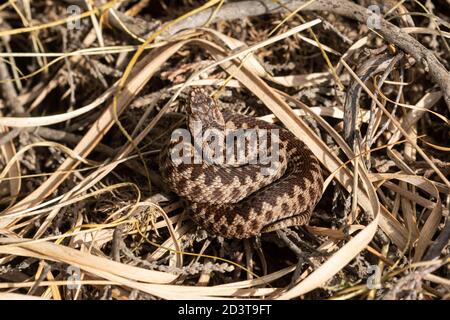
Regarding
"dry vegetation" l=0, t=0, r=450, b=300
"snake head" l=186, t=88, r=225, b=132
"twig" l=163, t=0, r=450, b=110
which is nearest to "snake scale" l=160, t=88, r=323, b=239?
"snake head" l=186, t=88, r=225, b=132

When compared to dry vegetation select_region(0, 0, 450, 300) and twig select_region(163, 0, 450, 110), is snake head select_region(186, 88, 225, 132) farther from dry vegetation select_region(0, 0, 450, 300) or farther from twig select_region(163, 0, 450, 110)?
twig select_region(163, 0, 450, 110)

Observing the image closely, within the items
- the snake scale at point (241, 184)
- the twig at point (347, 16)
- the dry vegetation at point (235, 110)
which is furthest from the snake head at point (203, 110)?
the twig at point (347, 16)

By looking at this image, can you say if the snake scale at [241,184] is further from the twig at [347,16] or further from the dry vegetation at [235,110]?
the twig at [347,16]

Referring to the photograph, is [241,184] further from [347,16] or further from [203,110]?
[347,16]

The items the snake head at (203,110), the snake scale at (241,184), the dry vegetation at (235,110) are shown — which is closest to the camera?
the dry vegetation at (235,110)

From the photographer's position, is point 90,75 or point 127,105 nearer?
point 127,105
